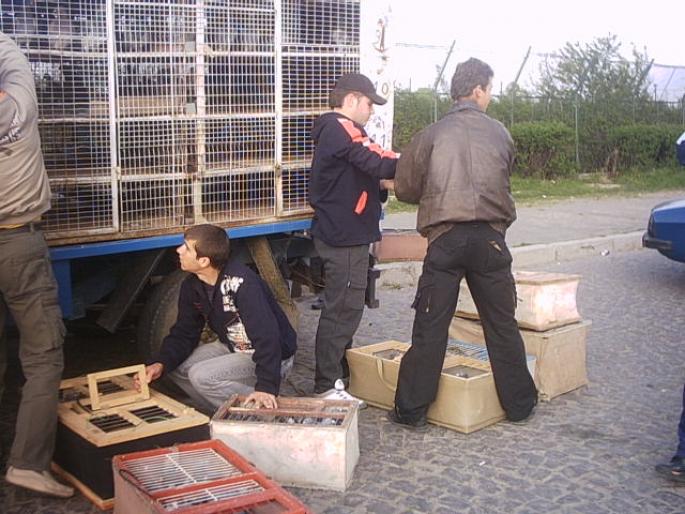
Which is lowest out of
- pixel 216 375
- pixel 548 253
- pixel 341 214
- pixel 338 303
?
pixel 548 253

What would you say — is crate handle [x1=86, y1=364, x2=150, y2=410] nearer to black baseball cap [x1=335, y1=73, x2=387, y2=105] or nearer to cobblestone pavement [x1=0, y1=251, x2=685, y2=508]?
cobblestone pavement [x1=0, y1=251, x2=685, y2=508]

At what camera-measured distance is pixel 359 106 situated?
5074 mm

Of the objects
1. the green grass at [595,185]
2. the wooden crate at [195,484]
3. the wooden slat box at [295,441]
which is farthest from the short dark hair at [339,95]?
the green grass at [595,185]

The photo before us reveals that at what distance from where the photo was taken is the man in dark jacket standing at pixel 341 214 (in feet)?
16.4

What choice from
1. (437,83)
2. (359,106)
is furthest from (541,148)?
(359,106)

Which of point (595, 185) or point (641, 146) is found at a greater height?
point (641, 146)

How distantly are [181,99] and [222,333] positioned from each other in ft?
4.49

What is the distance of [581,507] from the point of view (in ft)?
12.7

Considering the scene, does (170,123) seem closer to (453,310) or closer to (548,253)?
(453,310)

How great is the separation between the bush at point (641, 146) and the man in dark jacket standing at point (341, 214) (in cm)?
1528

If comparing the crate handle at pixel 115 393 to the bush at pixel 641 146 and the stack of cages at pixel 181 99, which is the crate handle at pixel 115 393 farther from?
the bush at pixel 641 146

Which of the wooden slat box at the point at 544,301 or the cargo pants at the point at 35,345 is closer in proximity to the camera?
the cargo pants at the point at 35,345

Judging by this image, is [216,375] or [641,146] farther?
[641,146]

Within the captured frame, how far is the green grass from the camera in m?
16.1
